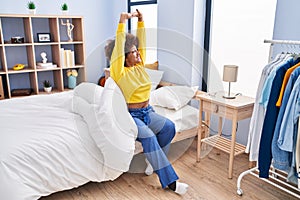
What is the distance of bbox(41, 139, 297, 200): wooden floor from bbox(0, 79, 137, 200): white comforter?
14 centimetres

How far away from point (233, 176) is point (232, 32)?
4.45ft

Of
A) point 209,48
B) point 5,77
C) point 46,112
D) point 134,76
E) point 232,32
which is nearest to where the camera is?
point 134,76

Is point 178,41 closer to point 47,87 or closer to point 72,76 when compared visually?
point 72,76

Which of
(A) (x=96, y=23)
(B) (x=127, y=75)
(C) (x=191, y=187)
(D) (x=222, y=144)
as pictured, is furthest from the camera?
(A) (x=96, y=23)

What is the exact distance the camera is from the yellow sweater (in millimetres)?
1842

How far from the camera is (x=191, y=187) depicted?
6.80 ft

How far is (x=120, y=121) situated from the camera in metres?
1.87

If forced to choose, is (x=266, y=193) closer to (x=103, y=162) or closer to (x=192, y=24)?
(x=103, y=162)

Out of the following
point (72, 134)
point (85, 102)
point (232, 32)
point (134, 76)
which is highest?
point (232, 32)

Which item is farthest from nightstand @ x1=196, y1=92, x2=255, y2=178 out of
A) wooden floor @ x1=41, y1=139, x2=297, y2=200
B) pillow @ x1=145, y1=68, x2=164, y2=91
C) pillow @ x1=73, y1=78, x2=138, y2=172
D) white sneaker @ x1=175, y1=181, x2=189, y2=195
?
pillow @ x1=145, y1=68, x2=164, y2=91

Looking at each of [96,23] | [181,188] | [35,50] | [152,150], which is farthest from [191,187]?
[96,23]

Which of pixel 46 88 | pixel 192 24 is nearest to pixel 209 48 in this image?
pixel 192 24

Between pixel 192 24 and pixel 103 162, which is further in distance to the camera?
pixel 192 24

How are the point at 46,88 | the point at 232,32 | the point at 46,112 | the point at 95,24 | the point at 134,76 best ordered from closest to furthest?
the point at 134,76, the point at 46,112, the point at 232,32, the point at 46,88, the point at 95,24
